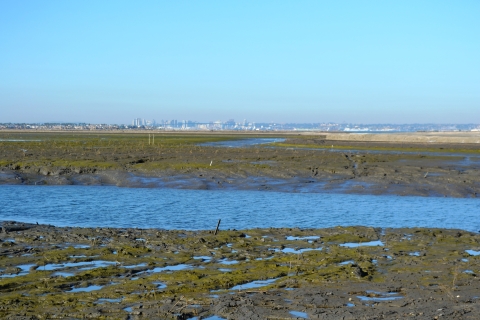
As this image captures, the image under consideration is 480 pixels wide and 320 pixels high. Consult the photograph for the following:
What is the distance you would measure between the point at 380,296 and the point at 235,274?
3189mm

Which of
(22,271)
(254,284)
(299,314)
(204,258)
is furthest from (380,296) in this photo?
(22,271)

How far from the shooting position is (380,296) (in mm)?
11797

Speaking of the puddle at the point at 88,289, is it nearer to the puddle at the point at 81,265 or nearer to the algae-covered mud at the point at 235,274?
the algae-covered mud at the point at 235,274

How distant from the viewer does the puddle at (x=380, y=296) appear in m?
11.6

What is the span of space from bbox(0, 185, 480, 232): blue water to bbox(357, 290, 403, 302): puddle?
942cm

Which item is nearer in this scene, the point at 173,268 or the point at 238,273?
the point at 238,273

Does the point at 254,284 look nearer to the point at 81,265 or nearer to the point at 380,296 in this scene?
the point at 380,296

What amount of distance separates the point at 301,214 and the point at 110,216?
24.3 ft

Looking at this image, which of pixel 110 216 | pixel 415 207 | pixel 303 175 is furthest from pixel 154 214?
pixel 303 175

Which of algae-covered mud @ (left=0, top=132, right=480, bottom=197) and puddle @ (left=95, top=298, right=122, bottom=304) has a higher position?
puddle @ (left=95, top=298, right=122, bottom=304)

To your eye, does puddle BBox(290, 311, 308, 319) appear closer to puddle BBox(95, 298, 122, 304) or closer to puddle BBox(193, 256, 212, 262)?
puddle BBox(95, 298, 122, 304)

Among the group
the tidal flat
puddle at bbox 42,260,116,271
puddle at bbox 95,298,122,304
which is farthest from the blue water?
puddle at bbox 95,298,122,304


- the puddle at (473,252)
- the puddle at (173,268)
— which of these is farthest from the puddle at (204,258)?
the puddle at (473,252)

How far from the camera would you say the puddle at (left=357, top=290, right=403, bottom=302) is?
1156 centimetres
